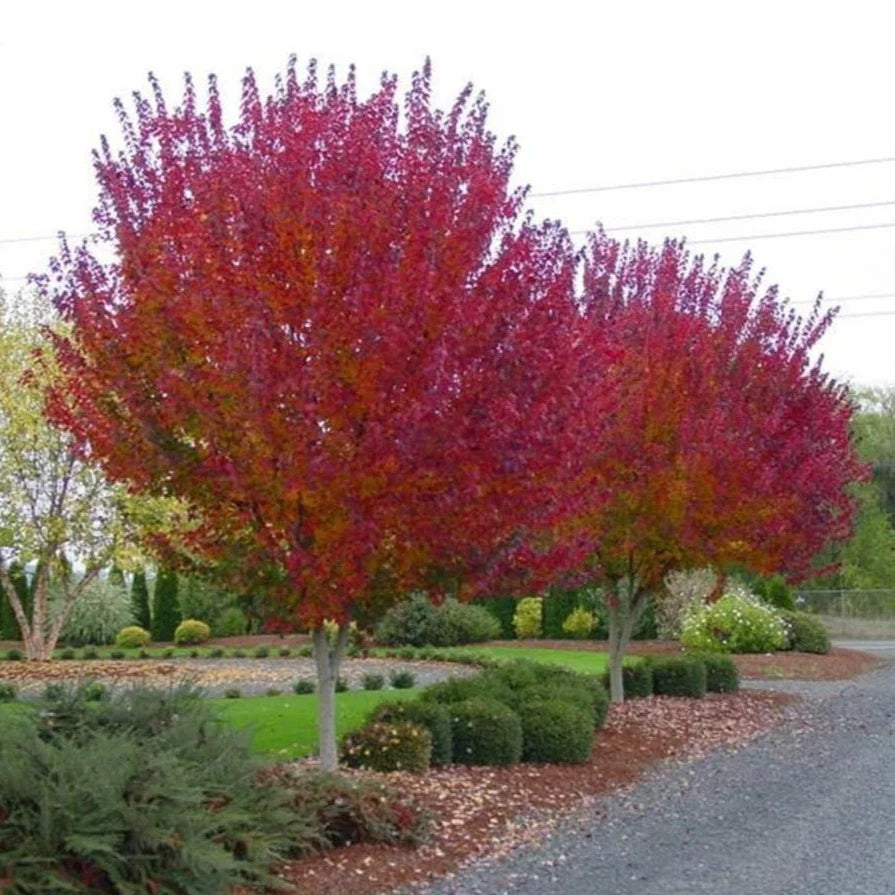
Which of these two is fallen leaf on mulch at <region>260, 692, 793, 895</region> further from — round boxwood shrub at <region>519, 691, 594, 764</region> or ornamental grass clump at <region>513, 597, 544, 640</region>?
ornamental grass clump at <region>513, 597, 544, 640</region>

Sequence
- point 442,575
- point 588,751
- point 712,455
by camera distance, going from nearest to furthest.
Result: point 442,575, point 588,751, point 712,455

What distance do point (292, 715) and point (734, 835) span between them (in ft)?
20.2

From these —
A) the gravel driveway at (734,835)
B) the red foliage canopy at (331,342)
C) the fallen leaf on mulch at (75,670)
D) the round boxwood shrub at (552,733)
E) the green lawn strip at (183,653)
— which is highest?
the red foliage canopy at (331,342)

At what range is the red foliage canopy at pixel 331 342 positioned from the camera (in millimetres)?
8664

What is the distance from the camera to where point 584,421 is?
9.76 meters

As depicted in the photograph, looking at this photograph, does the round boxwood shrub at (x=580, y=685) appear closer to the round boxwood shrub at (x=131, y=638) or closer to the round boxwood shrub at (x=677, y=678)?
the round boxwood shrub at (x=677, y=678)

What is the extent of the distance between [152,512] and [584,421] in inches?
510

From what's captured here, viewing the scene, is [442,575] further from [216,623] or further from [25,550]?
[216,623]

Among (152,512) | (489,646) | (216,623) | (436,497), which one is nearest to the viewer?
(436,497)

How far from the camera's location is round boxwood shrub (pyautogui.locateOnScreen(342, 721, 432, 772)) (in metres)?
10.5

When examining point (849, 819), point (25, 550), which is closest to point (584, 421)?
point (849, 819)

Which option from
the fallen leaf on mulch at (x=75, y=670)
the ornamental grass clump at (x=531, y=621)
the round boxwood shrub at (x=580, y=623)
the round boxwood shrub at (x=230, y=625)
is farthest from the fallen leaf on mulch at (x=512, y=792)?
the round boxwood shrub at (x=230, y=625)

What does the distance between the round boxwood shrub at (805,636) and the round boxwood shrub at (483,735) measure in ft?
56.7

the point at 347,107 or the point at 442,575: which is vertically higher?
the point at 347,107
